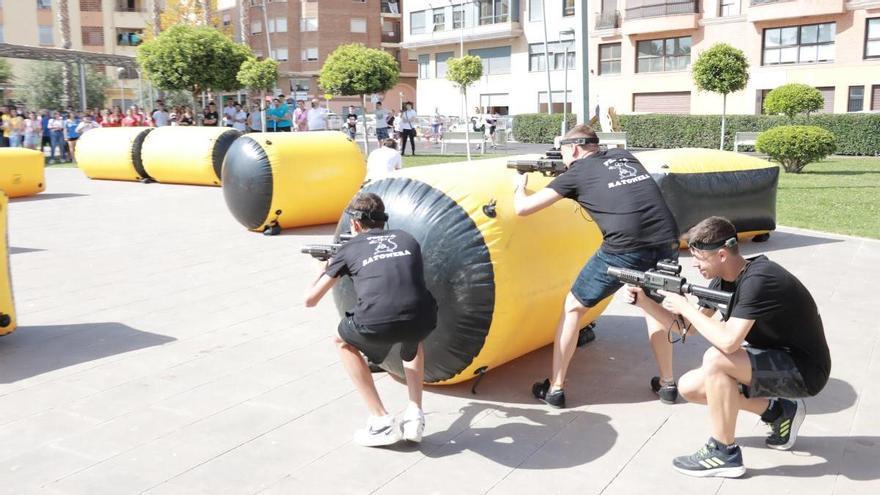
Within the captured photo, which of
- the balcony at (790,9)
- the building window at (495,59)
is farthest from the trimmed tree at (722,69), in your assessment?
the building window at (495,59)

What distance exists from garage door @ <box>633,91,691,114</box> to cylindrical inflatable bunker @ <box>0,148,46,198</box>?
3446 centimetres

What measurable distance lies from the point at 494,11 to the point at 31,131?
35134 mm

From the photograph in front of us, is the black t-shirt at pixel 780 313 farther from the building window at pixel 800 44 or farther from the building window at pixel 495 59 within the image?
the building window at pixel 495 59

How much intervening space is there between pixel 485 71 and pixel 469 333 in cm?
5265

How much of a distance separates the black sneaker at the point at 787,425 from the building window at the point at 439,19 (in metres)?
56.6

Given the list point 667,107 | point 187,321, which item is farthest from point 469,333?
point 667,107

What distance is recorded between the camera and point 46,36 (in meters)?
63.3

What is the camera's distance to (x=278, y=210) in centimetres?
1191

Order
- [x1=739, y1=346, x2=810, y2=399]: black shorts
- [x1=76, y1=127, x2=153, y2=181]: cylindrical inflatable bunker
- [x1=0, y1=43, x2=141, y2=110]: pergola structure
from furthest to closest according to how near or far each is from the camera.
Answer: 1. [x1=0, y1=43, x2=141, y2=110]: pergola structure
2. [x1=76, y1=127, x2=153, y2=181]: cylindrical inflatable bunker
3. [x1=739, y1=346, x2=810, y2=399]: black shorts

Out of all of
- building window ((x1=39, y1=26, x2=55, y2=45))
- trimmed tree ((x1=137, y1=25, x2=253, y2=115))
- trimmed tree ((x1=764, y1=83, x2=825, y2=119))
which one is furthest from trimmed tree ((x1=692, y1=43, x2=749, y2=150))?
building window ((x1=39, y1=26, x2=55, y2=45))

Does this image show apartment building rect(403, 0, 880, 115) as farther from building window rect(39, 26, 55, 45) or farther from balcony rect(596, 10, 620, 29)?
building window rect(39, 26, 55, 45)

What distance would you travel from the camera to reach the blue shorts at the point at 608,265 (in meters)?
5.09

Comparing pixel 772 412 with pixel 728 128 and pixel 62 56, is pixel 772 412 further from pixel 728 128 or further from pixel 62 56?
pixel 728 128

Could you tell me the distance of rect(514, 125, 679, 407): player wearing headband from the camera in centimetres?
508
